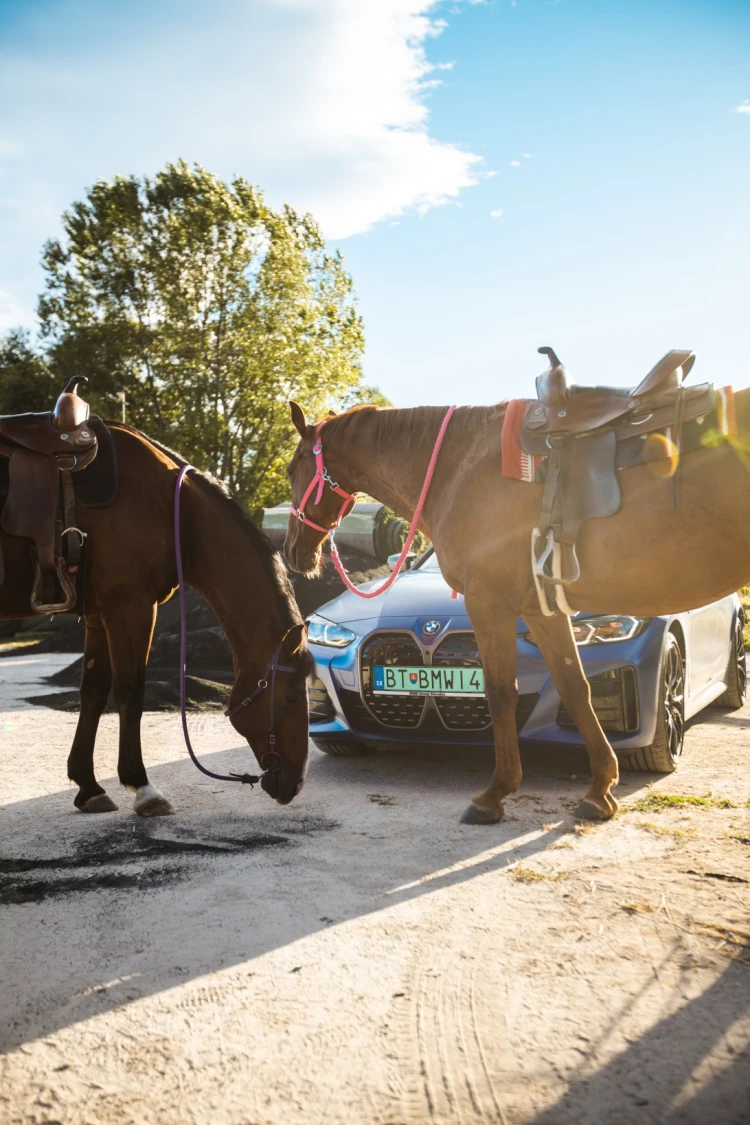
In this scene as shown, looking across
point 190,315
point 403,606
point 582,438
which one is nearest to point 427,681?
point 403,606

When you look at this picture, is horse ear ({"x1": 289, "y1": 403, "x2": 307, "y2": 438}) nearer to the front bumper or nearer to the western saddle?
the western saddle

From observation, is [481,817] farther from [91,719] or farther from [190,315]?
[190,315]

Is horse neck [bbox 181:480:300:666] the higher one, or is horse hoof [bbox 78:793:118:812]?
horse neck [bbox 181:480:300:666]

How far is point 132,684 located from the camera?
4.55 metres

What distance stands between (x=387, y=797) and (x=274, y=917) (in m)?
1.78

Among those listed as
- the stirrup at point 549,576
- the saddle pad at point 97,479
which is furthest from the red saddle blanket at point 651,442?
the saddle pad at point 97,479

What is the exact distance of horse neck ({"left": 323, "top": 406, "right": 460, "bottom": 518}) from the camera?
475 cm

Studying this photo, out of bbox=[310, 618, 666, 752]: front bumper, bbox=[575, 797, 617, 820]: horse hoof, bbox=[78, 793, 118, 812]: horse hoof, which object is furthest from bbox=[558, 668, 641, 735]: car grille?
bbox=[78, 793, 118, 812]: horse hoof

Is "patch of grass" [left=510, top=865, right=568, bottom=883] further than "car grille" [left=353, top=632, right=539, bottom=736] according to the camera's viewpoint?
No

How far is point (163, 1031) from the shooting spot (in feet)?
7.73

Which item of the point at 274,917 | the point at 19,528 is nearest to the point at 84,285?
the point at 19,528

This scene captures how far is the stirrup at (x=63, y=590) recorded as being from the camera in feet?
14.1

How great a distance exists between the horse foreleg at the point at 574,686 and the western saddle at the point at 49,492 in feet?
7.21

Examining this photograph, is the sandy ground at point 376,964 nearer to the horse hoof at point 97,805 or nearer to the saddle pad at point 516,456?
the horse hoof at point 97,805
